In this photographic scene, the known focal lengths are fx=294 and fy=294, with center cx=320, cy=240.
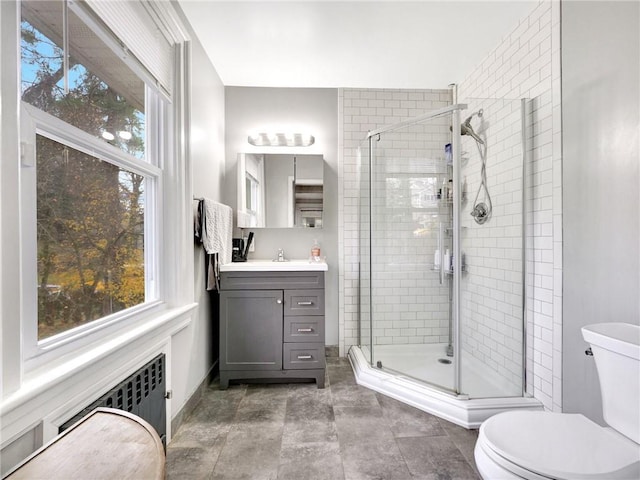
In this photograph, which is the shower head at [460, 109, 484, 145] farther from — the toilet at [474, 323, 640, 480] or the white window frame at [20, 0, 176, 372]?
the white window frame at [20, 0, 176, 372]

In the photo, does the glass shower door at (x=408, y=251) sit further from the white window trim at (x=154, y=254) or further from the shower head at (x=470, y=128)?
the white window trim at (x=154, y=254)

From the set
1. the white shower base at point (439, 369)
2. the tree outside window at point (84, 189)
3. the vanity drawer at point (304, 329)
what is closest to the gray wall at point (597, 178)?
the white shower base at point (439, 369)

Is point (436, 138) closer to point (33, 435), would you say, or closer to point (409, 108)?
point (409, 108)

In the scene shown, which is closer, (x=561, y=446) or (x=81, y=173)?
(x=561, y=446)

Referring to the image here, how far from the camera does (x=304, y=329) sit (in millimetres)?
2217

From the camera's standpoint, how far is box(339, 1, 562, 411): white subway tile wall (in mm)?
1695

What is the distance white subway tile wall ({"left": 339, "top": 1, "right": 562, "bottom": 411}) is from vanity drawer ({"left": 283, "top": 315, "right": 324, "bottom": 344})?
63 cm

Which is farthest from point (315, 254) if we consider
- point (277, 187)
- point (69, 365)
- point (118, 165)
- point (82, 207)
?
point (69, 365)

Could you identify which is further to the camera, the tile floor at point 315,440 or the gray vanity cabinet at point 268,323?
the gray vanity cabinet at point 268,323

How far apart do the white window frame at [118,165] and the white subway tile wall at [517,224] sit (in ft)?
6.01

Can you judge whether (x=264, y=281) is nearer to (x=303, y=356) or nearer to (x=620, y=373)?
(x=303, y=356)

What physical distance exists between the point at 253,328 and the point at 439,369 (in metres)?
1.43

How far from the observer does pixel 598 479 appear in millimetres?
888

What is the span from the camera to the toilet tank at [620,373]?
1028 mm
